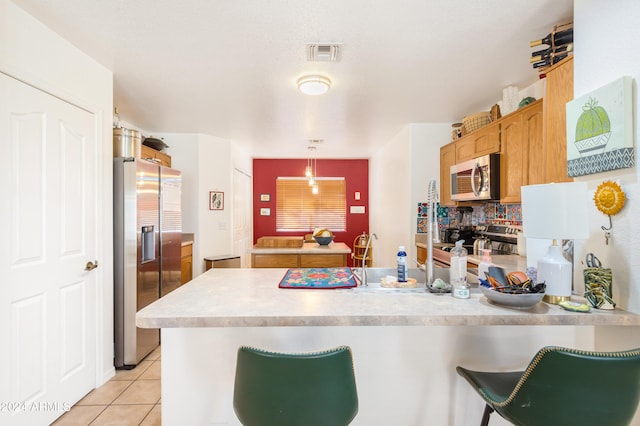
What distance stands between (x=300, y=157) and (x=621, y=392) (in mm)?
5835

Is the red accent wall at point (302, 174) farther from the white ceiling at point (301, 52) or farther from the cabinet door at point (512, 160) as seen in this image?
the cabinet door at point (512, 160)

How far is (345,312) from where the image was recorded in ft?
4.04

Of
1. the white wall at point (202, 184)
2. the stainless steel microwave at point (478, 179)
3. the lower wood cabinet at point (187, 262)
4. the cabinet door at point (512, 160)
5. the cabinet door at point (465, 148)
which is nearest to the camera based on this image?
the cabinet door at point (512, 160)

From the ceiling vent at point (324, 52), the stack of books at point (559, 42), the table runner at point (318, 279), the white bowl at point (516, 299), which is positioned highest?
A: the ceiling vent at point (324, 52)

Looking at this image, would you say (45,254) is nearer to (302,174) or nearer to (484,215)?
(484,215)

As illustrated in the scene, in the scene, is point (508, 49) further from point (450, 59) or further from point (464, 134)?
point (464, 134)

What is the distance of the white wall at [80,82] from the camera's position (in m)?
1.68

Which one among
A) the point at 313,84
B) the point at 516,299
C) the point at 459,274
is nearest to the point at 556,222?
the point at 516,299

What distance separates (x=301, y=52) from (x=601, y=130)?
1779 mm

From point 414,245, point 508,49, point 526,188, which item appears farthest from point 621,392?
point 414,245

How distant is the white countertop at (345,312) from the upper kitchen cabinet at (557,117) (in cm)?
77

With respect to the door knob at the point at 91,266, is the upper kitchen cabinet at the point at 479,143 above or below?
above

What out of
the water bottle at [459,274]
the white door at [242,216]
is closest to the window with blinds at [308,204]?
the white door at [242,216]

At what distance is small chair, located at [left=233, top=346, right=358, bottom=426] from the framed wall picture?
12.9 feet
